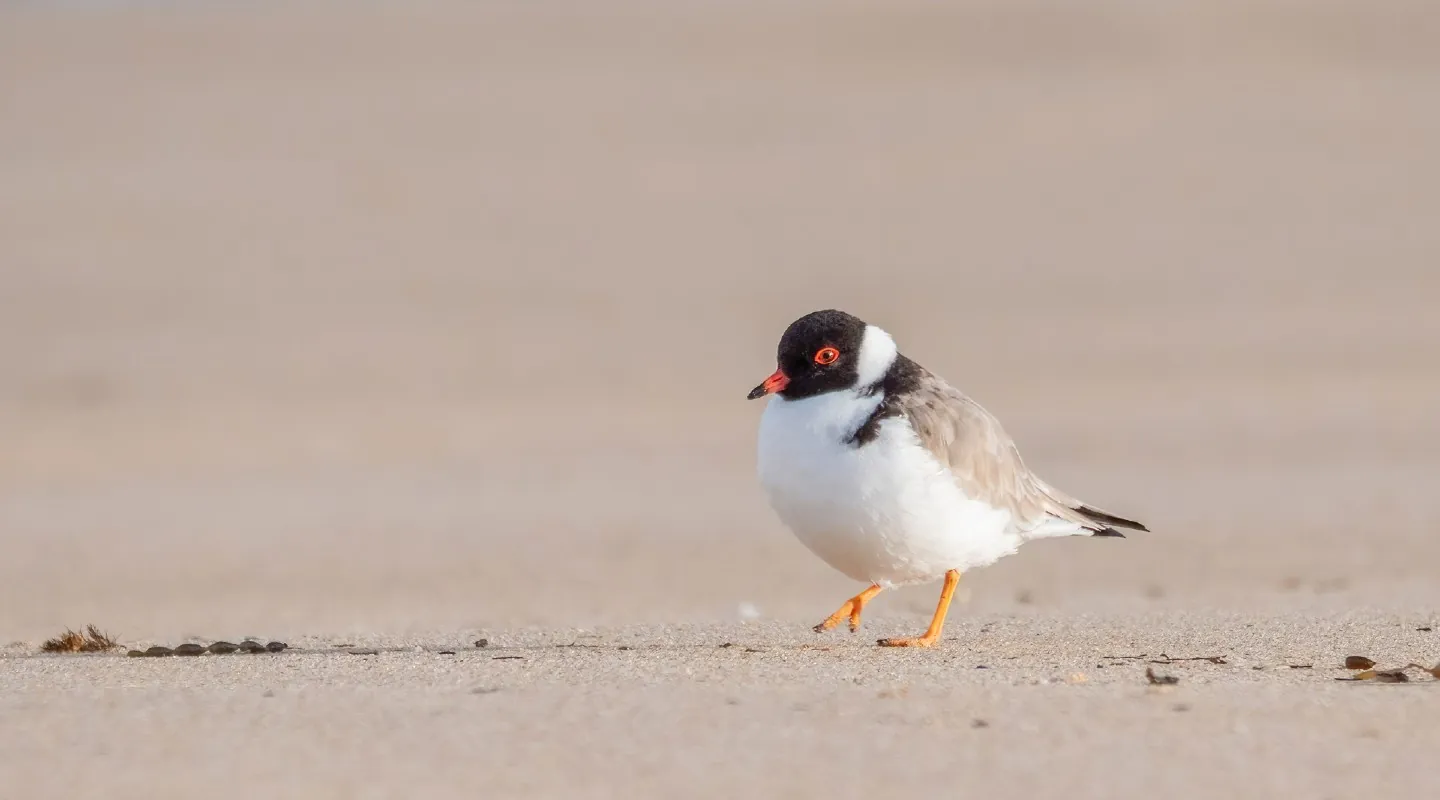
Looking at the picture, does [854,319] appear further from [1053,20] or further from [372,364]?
[1053,20]

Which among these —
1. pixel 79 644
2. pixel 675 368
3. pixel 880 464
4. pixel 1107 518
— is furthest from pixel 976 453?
pixel 675 368

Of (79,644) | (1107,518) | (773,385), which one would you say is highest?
(773,385)

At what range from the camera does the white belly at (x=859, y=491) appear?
604 cm

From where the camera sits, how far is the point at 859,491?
602cm

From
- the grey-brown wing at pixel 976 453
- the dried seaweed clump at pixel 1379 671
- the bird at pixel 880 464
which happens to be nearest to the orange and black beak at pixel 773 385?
the bird at pixel 880 464

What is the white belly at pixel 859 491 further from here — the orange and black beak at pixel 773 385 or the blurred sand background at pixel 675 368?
the blurred sand background at pixel 675 368

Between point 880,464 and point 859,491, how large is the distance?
11 cm

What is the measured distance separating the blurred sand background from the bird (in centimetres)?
38

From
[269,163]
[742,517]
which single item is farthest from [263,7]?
[742,517]

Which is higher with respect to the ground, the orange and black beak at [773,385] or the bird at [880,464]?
the orange and black beak at [773,385]

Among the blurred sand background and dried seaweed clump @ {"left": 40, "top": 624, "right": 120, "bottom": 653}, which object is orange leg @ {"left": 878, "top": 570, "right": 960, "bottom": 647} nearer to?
the blurred sand background

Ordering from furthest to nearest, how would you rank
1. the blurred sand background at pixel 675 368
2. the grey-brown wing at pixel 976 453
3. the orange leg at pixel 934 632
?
the orange leg at pixel 934 632 → the grey-brown wing at pixel 976 453 → the blurred sand background at pixel 675 368

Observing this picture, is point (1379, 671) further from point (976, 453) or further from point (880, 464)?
point (880, 464)

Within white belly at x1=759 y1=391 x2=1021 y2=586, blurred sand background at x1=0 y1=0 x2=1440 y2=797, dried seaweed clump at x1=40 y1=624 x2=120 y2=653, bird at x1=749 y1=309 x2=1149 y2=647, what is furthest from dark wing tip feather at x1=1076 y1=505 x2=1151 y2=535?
dried seaweed clump at x1=40 y1=624 x2=120 y2=653
